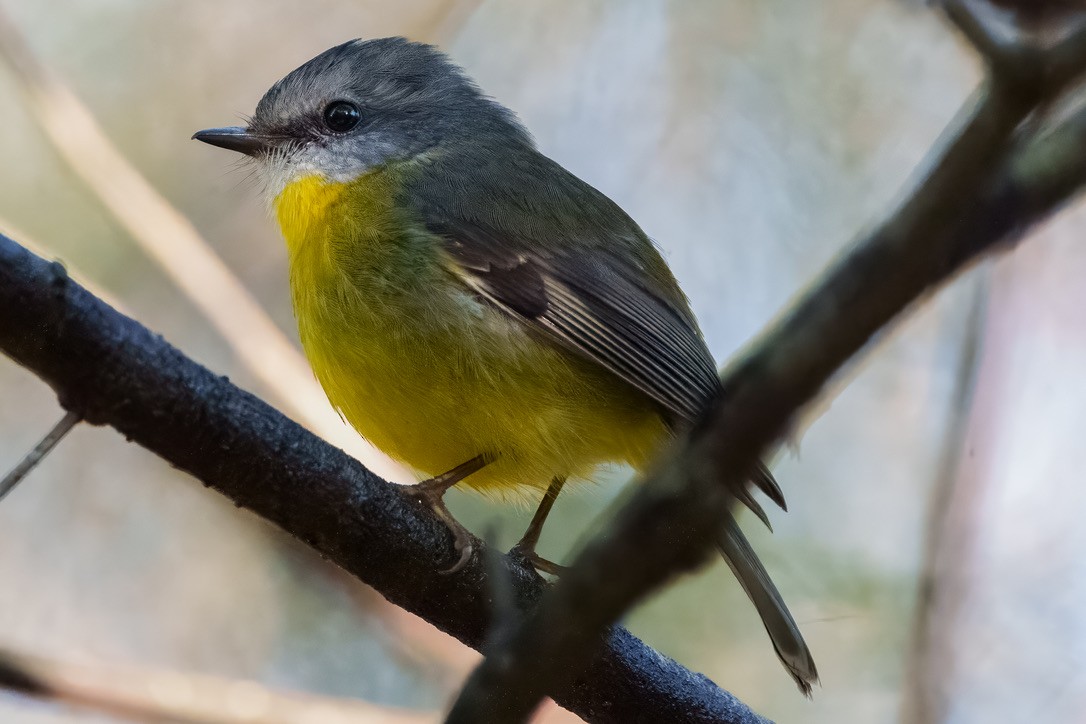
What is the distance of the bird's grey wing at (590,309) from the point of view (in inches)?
121

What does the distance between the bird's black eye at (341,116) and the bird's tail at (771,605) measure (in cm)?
190

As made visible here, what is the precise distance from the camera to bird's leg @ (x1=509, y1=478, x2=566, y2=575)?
10.4 ft

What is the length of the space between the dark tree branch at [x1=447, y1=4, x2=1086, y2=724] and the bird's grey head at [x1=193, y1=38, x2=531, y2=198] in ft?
7.92

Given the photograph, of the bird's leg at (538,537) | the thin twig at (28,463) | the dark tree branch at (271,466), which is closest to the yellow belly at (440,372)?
→ the bird's leg at (538,537)

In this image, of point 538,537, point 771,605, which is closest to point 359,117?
point 538,537

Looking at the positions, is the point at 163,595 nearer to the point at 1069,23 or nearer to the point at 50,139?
the point at 50,139

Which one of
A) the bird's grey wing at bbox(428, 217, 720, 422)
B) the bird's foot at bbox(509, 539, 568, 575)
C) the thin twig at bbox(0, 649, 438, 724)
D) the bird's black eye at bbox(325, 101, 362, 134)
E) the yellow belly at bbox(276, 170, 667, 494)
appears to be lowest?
the thin twig at bbox(0, 649, 438, 724)

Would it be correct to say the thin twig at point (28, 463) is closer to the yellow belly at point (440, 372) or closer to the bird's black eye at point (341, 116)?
the yellow belly at point (440, 372)

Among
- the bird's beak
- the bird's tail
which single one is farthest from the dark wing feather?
the bird's beak

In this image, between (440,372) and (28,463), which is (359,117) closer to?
(440,372)

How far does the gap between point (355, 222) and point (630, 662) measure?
147 centimetres

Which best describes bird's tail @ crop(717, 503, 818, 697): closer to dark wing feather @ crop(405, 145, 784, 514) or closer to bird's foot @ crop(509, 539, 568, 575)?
dark wing feather @ crop(405, 145, 784, 514)

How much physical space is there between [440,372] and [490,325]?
7.8 inches

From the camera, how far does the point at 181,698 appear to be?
135 inches
